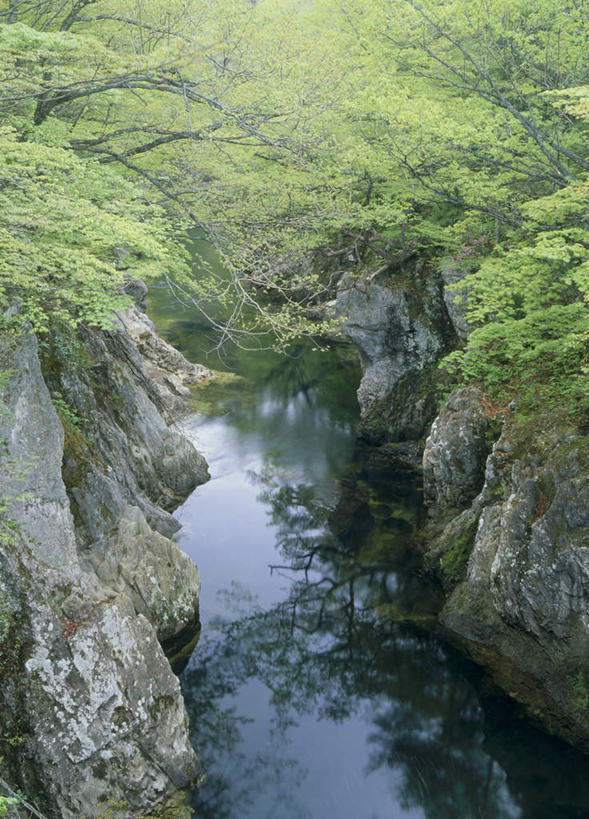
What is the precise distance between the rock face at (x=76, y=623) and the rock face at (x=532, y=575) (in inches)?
234

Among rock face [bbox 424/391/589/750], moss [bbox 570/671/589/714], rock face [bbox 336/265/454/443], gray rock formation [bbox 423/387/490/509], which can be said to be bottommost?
moss [bbox 570/671/589/714]

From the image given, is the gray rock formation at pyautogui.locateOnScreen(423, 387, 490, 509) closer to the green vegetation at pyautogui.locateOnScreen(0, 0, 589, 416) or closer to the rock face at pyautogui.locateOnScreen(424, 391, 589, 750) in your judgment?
the green vegetation at pyautogui.locateOnScreen(0, 0, 589, 416)

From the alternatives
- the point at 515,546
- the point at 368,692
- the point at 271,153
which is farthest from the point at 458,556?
the point at 271,153

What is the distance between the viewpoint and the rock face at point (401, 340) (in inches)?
742

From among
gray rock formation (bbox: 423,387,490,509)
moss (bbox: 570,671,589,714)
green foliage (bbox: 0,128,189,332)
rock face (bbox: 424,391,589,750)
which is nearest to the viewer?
green foliage (bbox: 0,128,189,332)

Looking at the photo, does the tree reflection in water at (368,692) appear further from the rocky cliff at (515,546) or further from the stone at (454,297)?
the stone at (454,297)

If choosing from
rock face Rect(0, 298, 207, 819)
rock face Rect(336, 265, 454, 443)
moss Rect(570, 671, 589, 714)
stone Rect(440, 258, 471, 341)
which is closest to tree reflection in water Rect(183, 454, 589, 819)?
moss Rect(570, 671, 589, 714)

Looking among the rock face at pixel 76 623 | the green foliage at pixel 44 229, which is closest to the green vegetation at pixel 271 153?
the green foliage at pixel 44 229

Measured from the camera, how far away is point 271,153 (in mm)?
16094

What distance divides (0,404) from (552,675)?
1008 cm

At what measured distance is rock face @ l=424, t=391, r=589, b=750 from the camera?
9.66 m

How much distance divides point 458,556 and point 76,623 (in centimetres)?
822

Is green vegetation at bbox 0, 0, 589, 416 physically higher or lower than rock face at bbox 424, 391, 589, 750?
higher

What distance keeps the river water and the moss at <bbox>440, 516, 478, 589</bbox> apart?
582 mm
